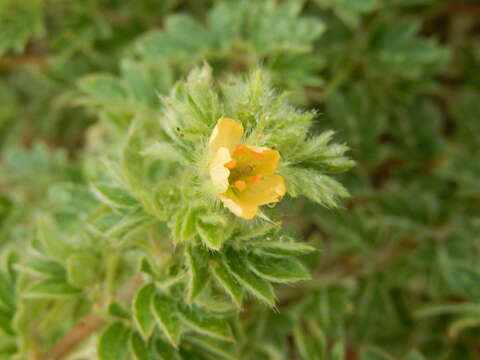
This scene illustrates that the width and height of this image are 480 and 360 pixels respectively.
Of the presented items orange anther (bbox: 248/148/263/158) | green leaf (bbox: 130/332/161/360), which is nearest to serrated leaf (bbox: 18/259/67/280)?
green leaf (bbox: 130/332/161/360)

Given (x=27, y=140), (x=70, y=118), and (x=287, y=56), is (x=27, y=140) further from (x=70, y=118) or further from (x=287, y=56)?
(x=287, y=56)

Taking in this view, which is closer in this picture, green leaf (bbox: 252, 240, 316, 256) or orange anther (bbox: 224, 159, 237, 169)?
orange anther (bbox: 224, 159, 237, 169)

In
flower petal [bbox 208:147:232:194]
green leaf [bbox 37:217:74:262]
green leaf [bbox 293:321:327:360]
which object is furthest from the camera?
green leaf [bbox 293:321:327:360]

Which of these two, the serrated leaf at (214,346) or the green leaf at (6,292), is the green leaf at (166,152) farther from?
the green leaf at (6,292)

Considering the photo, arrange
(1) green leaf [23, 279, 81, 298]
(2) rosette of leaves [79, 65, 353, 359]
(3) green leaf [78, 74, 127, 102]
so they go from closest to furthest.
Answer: (2) rosette of leaves [79, 65, 353, 359]
(1) green leaf [23, 279, 81, 298]
(3) green leaf [78, 74, 127, 102]

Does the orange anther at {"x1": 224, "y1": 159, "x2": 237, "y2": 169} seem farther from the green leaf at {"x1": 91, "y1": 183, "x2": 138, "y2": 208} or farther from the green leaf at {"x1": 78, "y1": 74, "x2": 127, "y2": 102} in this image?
the green leaf at {"x1": 78, "y1": 74, "x2": 127, "y2": 102}

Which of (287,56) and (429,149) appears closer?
(287,56)

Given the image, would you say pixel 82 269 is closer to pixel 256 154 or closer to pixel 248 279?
pixel 248 279

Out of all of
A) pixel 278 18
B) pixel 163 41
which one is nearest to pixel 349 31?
pixel 278 18
